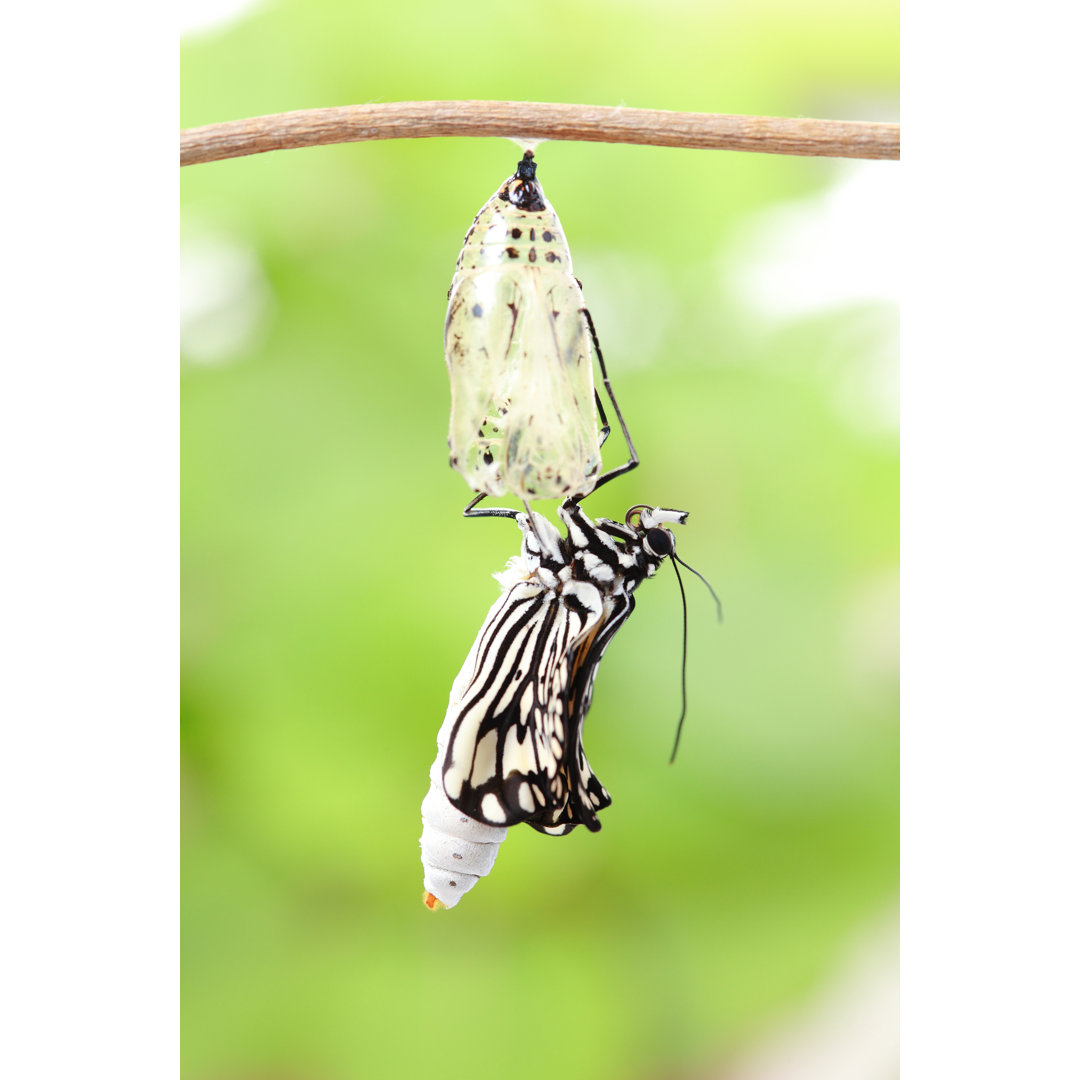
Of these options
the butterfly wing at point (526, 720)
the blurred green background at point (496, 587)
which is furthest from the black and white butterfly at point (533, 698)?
the blurred green background at point (496, 587)

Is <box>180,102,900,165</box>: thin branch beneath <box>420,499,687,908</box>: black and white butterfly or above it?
above

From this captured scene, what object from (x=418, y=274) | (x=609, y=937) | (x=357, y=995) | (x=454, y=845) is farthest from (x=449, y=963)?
(x=418, y=274)

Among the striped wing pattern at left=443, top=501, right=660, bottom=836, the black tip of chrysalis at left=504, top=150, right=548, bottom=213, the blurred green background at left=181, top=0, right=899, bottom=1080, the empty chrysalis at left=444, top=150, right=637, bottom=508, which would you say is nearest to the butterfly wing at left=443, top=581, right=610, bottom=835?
the striped wing pattern at left=443, top=501, right=660, bottom=836

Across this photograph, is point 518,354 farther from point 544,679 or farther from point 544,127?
point 544,679

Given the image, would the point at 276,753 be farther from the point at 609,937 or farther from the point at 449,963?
the point at 609,937

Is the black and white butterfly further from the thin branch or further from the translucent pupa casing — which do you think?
the thin branch

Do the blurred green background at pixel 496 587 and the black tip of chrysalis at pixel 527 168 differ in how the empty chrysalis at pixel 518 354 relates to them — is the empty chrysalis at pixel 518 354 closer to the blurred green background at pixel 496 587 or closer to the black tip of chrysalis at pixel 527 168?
the black tip of chrysalis at pixel 527 168

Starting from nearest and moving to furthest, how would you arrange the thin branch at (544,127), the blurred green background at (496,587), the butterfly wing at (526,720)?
the thin branch at (544,127) → the butterfly wing at (526,720) → the blurred green background at (496,587)
